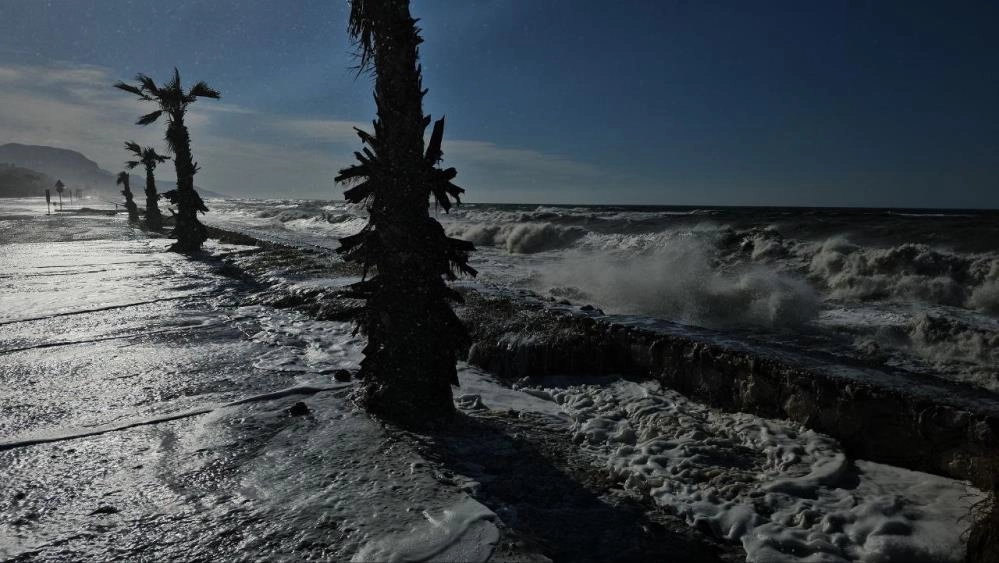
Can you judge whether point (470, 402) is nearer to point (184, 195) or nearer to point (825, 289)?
point (825, 289)

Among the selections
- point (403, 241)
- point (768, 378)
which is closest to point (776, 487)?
point (768, 378)

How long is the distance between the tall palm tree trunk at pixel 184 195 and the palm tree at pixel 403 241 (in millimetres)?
18030

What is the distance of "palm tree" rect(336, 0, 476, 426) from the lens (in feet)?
15.2

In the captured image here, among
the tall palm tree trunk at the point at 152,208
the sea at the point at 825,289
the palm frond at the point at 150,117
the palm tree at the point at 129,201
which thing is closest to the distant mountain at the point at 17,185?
the palm tree at the point at 129,201

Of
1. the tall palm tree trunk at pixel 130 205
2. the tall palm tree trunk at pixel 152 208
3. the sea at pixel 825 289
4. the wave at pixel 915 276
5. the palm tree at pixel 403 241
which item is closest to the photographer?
the palm tree at pixel 403 241

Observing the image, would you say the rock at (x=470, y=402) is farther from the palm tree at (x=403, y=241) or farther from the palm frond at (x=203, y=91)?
the palm frond at (x=203, y=91)

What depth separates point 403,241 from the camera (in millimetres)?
4707

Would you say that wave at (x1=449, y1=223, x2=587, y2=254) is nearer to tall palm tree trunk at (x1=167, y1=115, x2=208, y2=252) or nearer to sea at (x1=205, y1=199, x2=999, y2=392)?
sea at (x1=205, y1=199, x2=999, y2=392)

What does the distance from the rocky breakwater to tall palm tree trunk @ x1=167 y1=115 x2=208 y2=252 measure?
16530mm

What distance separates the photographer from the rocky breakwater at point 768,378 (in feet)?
12.3

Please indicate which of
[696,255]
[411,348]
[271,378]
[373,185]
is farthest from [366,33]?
[696,255]

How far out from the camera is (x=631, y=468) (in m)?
4.04

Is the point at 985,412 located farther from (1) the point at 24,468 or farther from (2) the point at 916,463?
(1) the point at 24,468

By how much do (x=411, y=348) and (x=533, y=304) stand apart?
364cm
